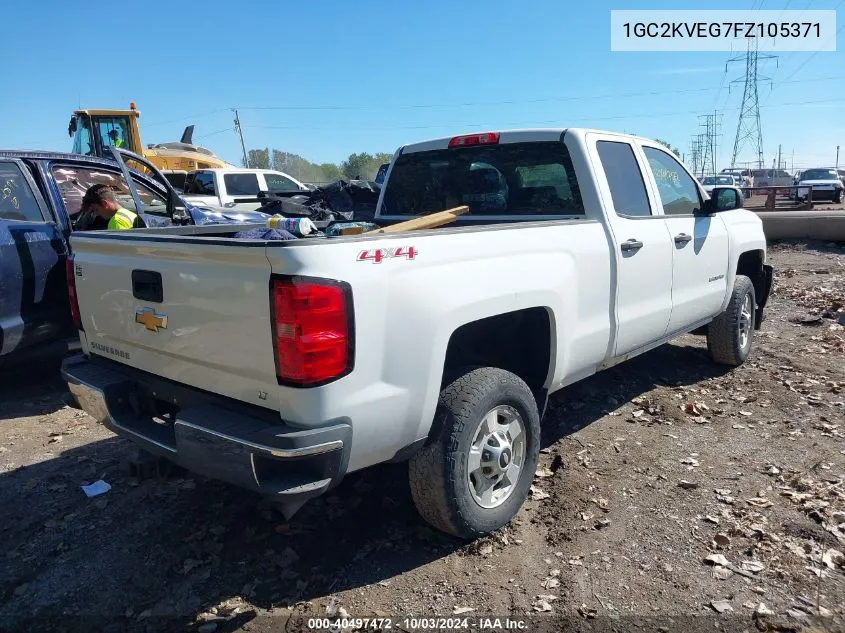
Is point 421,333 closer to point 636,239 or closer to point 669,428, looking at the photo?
point 636,239

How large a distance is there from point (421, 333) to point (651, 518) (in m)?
1.77

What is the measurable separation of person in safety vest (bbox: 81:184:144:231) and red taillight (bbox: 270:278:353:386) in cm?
384

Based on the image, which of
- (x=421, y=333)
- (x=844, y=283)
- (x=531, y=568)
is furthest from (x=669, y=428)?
(x=844, y=283)

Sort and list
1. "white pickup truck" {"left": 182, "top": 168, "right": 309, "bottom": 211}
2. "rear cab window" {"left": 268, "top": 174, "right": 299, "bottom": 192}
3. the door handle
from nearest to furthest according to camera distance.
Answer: the door handle
"white pickup truck" {"left": 182, "top": 168, "right": 309, "bottom": 211}
"rear cab window" {"left": 268, "top": 174, "right": 299, "bottom": 192}

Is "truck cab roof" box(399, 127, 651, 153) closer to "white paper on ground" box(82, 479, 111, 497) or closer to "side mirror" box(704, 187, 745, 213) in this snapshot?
"side mirror" box(704, 187, 745, 213)

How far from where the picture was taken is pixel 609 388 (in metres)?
5.54

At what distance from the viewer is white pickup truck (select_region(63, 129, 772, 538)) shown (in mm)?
2482

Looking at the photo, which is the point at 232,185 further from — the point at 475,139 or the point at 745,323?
the point at 745,323

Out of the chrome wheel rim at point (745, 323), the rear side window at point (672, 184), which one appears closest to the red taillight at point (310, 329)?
the rear side window at point (672, 184)

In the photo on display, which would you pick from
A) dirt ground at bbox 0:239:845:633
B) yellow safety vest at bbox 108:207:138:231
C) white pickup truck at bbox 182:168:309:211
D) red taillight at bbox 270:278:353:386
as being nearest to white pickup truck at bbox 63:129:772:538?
red taillight at bbox 270:278:353:386

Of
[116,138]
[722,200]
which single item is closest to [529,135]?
[722,200]

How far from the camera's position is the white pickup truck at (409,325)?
2482 mm

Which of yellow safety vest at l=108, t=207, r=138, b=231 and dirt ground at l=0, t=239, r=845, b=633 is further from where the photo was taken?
yellow safety vest at l=108, t=207, r=138, b=231

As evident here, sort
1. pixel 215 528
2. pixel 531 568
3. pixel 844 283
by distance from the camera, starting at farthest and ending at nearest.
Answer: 1. pixel 844 283
2. pixel 215 528
3. pixel 531 568
